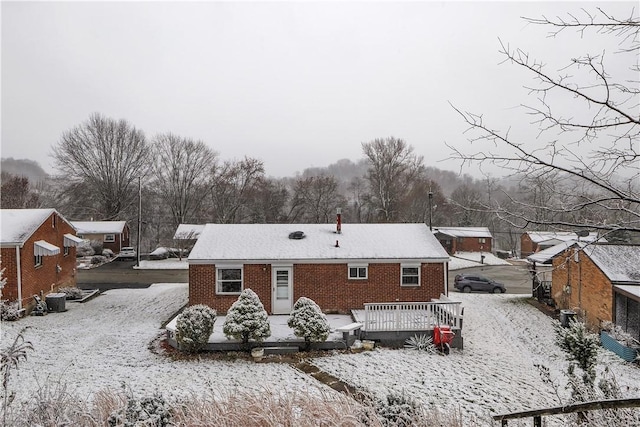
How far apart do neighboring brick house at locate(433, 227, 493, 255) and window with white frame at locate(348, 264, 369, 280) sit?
3194 centimetres

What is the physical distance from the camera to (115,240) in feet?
147

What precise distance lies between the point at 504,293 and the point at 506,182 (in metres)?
23.5

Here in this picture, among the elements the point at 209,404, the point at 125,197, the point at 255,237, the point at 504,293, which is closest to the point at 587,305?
the point at 504,293

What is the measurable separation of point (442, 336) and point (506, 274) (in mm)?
22771

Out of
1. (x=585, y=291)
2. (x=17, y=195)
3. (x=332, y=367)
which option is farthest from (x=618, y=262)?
(x=17, y=195)

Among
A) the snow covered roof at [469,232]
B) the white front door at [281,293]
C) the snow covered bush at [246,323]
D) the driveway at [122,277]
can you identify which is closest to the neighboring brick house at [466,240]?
the snow covered roof at [469,232]

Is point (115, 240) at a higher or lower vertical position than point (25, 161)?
lower

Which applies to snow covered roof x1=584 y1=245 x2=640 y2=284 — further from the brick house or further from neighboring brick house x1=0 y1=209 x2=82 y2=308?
neighboring brick house x1=0 y1=209 x2=82 y2=308

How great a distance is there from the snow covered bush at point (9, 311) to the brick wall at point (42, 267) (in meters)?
0.45

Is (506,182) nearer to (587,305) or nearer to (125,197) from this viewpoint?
(587,305)

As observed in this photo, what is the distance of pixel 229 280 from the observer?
1678 centimetres

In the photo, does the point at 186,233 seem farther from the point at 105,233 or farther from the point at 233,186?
the point at 233,186

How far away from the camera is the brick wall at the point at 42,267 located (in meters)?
17.1

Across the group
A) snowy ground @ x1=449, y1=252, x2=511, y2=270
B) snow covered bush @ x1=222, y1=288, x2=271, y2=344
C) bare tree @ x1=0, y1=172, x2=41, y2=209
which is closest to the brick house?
snow covered bush @ x1=222, y1=288, x2=271, y2=344
